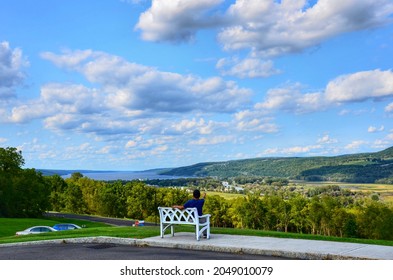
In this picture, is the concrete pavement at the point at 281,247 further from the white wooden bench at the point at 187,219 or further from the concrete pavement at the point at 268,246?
the white wooden bench at the point at 187,219

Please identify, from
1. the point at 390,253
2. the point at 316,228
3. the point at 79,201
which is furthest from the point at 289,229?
the point at 390,253

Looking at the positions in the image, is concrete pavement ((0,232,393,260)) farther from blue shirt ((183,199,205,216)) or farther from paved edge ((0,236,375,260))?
blue shirt ((183,199,205,216))

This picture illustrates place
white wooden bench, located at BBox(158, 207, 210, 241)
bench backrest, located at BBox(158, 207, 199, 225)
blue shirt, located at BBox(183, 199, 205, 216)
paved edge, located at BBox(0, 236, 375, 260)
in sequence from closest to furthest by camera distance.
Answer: paved edge, located at BBox(0, 236, 375, 260) → white wooden bench, located at BBox(158, 207, 210, 241) → bench backrest, located at BBox(158, 207, 199, 225) → blue shirt, located at BBox(183, 199, 205, 216)

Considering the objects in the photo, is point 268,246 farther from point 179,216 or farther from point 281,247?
point 179,216

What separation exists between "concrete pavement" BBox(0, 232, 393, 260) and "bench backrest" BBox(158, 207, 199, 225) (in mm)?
524

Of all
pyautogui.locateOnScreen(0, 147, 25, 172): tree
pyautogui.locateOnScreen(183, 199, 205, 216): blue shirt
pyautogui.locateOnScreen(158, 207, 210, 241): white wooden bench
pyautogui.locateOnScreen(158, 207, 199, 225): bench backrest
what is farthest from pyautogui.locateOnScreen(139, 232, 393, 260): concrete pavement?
pyautogui.locateOnScreen(0, 147, 25, 172): tree

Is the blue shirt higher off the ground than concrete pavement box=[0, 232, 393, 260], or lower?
higher

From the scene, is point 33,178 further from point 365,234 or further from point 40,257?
point 40,257

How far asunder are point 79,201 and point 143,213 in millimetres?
19251

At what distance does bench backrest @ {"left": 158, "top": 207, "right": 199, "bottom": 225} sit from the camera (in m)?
13.9

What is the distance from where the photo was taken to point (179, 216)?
47.5 feet

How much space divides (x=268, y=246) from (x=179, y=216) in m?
3.45

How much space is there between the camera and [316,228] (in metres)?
99.4

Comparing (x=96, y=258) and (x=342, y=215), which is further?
(x=342, y=215)
